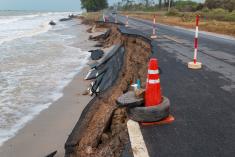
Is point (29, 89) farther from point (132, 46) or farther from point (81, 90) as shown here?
point (132, 46)

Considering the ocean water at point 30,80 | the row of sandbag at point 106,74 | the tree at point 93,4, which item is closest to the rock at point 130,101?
the ocean water at point 30,80

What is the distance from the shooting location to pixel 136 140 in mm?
5066

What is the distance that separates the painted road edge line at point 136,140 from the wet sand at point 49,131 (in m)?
2.01

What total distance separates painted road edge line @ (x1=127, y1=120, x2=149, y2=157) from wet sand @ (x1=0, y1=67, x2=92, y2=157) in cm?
→ 201

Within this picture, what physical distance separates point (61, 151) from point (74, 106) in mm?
3685

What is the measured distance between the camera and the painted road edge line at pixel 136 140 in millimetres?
4664

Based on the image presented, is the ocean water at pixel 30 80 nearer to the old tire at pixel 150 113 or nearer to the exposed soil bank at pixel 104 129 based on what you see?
the exposed soil bank at pixel 104 129

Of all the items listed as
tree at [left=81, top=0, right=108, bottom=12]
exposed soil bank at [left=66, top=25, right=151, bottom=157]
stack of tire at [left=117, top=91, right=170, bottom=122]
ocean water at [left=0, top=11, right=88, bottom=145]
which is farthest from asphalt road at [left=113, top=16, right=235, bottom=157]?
tree at [left=81, top=0, right=108, bottom=12]

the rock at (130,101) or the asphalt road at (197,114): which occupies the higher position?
the rock at (130,101)

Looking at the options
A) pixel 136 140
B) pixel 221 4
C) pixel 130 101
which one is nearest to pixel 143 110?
pixel 130 101

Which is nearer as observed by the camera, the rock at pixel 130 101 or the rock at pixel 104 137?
the rock at pixel 130 101

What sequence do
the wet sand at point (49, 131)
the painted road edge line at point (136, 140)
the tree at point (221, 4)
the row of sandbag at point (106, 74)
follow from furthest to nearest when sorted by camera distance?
the tree at point (221, 4) < the row of sandbag at point (106, 74) < the wet sand at point (49, 131) < the painted road edge line at point (136, 140)

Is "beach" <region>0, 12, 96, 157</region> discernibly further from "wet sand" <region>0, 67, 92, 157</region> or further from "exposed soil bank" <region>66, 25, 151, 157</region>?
"exposed soil bank" <region>66, 25, 151, 157</region>

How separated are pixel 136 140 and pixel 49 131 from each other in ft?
13.7
